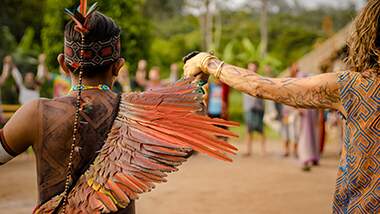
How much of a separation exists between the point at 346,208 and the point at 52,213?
1191 mm

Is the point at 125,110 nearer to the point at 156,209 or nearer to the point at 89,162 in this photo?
the point at 89,162

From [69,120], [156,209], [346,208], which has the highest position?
[69,120]

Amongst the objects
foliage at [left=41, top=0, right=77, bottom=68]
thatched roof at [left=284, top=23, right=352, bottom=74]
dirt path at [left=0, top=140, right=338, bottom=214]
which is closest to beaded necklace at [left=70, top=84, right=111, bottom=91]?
dirt path at [left=0, top=140, right=338, bottom=214]

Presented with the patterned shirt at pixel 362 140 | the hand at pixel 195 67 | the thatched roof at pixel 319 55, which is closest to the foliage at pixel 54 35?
the thatched roof at pixel 319 55

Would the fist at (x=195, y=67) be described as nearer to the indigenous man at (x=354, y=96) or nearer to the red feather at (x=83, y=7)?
the indigenous man at (x=354, y=96)

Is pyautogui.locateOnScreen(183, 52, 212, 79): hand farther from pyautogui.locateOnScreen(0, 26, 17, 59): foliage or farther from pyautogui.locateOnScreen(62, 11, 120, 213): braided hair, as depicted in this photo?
pyautogui.locateOnScreen(0, 26, 17, 59): foliage

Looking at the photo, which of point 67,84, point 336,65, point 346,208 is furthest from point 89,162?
point 336,65

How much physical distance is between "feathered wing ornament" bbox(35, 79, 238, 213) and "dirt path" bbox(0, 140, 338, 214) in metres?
4.62

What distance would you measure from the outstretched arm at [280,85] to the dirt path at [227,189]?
4.39 metres

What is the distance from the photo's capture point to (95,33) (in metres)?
2.19

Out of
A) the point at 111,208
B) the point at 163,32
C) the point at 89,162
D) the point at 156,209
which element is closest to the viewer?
the point at 111,208

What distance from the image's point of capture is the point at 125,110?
2.22 m

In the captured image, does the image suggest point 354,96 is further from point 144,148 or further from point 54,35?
point 54,35

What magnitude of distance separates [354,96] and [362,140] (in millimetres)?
181
